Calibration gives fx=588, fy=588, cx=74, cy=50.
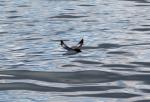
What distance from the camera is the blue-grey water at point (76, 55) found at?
32.4ft

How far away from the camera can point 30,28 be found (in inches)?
639

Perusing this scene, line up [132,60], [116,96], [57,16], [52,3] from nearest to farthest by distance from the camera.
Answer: [116,96] → [132,60] → [57,16] → [52,3]

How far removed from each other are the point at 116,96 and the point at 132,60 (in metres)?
2.56

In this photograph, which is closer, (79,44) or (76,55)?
(76,55)

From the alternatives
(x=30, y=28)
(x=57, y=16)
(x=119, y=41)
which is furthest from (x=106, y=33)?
(x=57, y=16)

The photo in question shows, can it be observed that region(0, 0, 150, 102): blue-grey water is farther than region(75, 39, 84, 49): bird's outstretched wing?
No

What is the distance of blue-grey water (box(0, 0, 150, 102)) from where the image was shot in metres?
9.88

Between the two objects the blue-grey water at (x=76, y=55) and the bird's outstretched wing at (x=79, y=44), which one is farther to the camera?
the bird's outstretched wing at (x=79, y=44)

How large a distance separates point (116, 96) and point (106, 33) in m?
5.64

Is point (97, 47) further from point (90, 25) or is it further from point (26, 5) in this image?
point (26, 5)

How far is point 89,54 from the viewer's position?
1266 centimetres

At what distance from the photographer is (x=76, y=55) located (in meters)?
12.6

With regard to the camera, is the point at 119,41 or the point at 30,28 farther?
the point at 30,28

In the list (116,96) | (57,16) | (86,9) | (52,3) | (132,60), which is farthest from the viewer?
(52,3)
